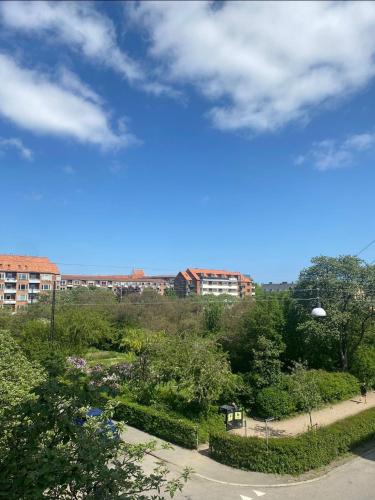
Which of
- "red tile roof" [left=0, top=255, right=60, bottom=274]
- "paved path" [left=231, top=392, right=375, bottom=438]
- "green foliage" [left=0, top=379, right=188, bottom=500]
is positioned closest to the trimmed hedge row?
"paved path" [left=231, top=392, right=375, bottom=438]

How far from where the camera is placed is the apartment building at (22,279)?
298 ft

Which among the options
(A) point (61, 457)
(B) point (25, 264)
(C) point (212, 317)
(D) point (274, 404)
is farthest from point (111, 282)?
(A) point (61, 457)

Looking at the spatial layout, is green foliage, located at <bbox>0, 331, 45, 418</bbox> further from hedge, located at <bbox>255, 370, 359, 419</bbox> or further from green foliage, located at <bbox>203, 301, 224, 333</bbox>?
green foliage, located at <bbox>203, 301, 224, 333</bbox>

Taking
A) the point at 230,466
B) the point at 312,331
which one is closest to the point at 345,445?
the point at 230,466

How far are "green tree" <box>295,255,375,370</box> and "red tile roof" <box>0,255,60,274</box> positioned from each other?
76.4m

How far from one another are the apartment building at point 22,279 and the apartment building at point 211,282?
53.7 metres

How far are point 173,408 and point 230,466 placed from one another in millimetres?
5863

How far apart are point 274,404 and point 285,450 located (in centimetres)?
728

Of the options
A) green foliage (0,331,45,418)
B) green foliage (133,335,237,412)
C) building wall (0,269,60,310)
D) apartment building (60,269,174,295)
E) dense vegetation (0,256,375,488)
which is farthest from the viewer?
apartment building (60,269,174,295)

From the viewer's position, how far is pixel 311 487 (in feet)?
46.2

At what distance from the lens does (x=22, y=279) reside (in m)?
92.4

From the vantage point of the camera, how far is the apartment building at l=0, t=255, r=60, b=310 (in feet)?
298

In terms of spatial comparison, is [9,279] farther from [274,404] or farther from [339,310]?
[274,404]

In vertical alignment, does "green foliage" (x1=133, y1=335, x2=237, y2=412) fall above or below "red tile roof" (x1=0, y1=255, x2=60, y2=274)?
below
